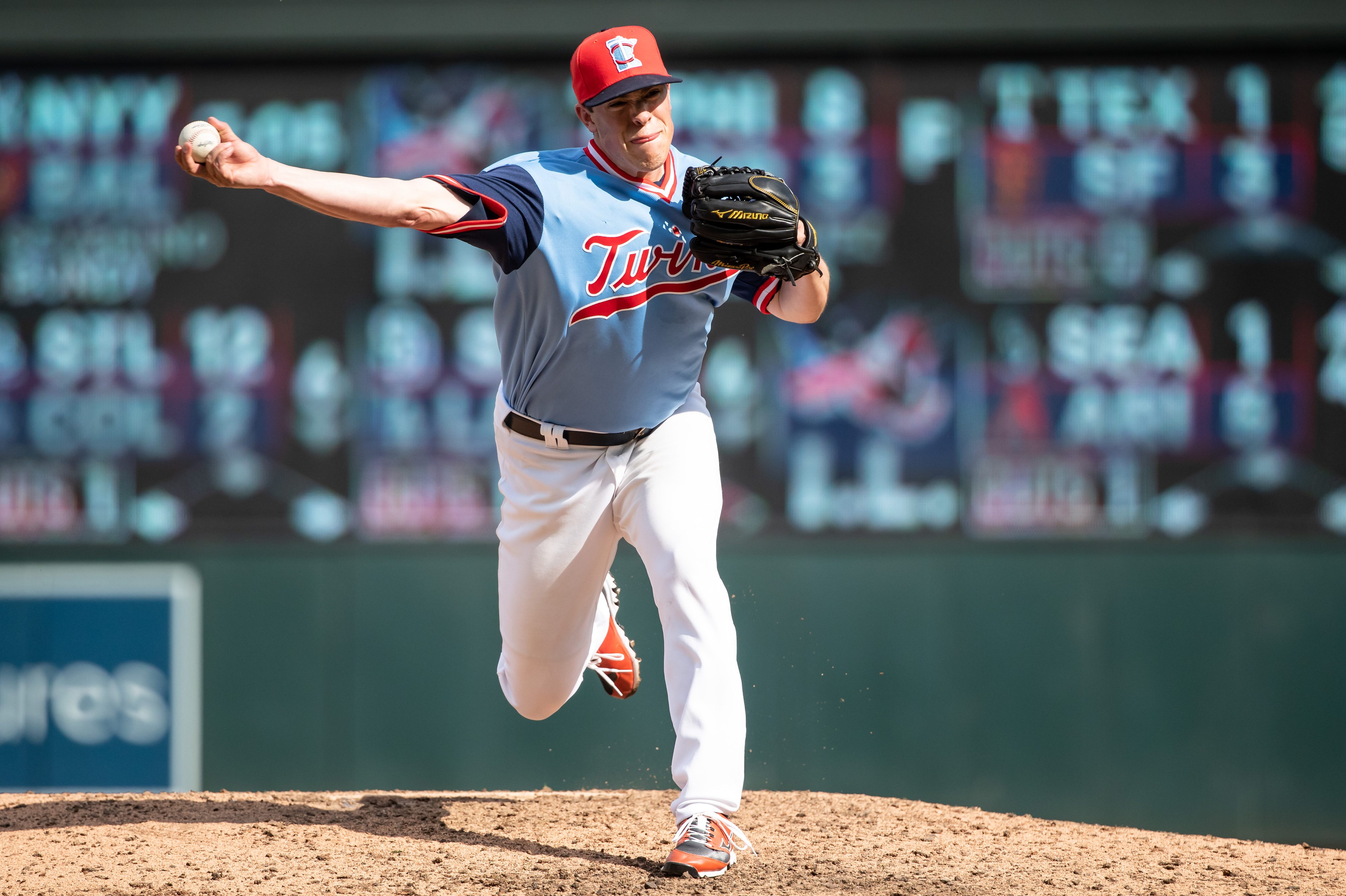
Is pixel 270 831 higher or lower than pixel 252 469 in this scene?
lower

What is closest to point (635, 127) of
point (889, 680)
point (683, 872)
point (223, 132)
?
point (223, 132)

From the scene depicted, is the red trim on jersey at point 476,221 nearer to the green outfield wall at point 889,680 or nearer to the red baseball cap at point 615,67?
the red baseball cap at point 615,67

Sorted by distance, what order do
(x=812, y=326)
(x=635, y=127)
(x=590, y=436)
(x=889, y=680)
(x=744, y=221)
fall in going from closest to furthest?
(x=744, y=221) → (x=635, y=127) → (x=590, y=436) → (x=812, y=326) → (x=889, y=680)

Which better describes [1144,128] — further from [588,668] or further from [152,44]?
[152,44]

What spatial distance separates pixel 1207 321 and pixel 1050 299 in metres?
0.54

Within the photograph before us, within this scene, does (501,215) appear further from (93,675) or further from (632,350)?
(93,675)

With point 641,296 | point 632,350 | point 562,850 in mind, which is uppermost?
point 641,296

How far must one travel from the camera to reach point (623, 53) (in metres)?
2.65

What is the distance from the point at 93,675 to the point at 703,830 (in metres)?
2.98

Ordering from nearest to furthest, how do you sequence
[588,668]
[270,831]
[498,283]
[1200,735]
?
[498,283] < [270,831] < [588,668] < [1200,735]

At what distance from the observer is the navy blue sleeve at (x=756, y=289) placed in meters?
2.94

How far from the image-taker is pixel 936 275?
14.9ft

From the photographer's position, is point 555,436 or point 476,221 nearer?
point 476,221

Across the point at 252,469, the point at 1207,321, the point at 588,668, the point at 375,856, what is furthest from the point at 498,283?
the point at 1207,321
